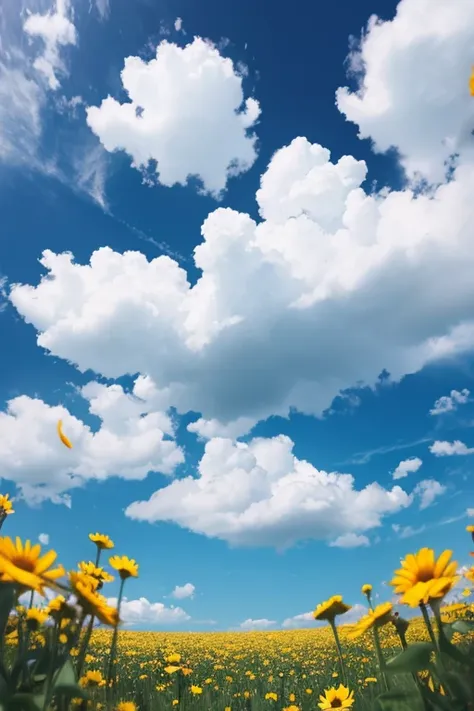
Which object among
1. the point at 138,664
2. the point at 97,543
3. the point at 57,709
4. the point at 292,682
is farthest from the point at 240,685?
the point at 57,709

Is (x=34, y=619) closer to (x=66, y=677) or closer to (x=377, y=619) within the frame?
(x=66, y=677)

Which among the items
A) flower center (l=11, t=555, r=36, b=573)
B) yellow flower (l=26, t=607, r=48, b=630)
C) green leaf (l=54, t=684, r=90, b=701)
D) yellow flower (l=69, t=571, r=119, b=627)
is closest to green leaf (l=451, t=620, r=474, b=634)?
yellow flower (l=69, t=571, r=119, b=627)

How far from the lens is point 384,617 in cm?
234

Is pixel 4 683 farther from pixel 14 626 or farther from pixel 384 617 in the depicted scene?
pixel 14 626

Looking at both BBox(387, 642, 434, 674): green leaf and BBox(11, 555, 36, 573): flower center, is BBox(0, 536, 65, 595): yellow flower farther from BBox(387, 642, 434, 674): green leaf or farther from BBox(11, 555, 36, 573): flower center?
BBox(387, 642, 434, 674): green leaf

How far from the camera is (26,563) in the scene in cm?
207

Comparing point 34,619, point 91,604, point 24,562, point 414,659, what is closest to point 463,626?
point 414,659

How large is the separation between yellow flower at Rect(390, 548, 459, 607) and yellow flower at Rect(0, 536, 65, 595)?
1.25m

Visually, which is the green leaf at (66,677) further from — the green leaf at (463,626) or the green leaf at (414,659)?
the green leaf at (463,626)

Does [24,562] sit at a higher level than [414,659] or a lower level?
higher

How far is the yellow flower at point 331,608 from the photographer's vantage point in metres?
3.49

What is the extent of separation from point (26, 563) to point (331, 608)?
2205mm

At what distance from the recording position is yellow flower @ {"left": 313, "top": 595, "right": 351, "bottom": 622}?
3488 mm

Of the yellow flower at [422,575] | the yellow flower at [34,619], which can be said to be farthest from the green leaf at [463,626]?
the yellow flower at [34,619]
